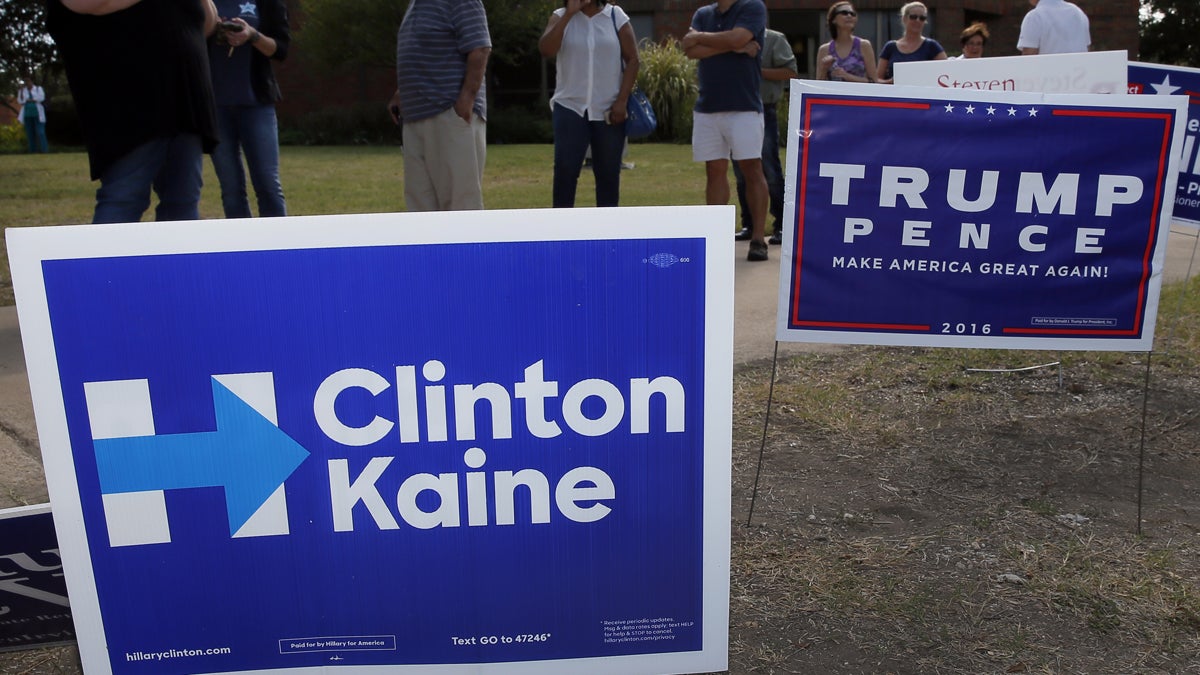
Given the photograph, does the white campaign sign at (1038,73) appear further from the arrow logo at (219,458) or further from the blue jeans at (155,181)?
the arrow logo at (219,458)

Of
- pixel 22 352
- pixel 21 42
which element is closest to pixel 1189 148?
pixel 22 352

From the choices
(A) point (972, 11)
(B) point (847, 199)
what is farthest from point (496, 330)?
(A) point (972, 11)

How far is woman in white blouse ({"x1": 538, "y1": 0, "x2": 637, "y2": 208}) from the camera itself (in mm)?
6105

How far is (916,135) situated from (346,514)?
204 cm

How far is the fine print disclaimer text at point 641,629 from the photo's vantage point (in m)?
2.07

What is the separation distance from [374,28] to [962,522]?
891 inches

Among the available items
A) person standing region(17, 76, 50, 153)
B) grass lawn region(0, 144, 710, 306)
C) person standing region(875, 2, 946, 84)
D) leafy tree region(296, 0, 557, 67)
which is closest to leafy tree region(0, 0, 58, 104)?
grass lawn region(0, 144, 710, 306)

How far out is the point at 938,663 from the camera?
2.40 m

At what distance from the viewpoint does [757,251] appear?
21.9 ft

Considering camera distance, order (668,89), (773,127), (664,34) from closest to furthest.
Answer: (773,127) < (668,89) < (664,34)

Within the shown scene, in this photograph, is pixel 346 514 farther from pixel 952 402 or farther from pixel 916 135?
pixel 952 402

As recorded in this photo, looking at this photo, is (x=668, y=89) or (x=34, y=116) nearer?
(x=668, y=89)

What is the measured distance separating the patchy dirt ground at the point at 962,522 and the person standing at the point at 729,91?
2092mm

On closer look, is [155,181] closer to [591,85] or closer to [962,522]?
[591,85]
